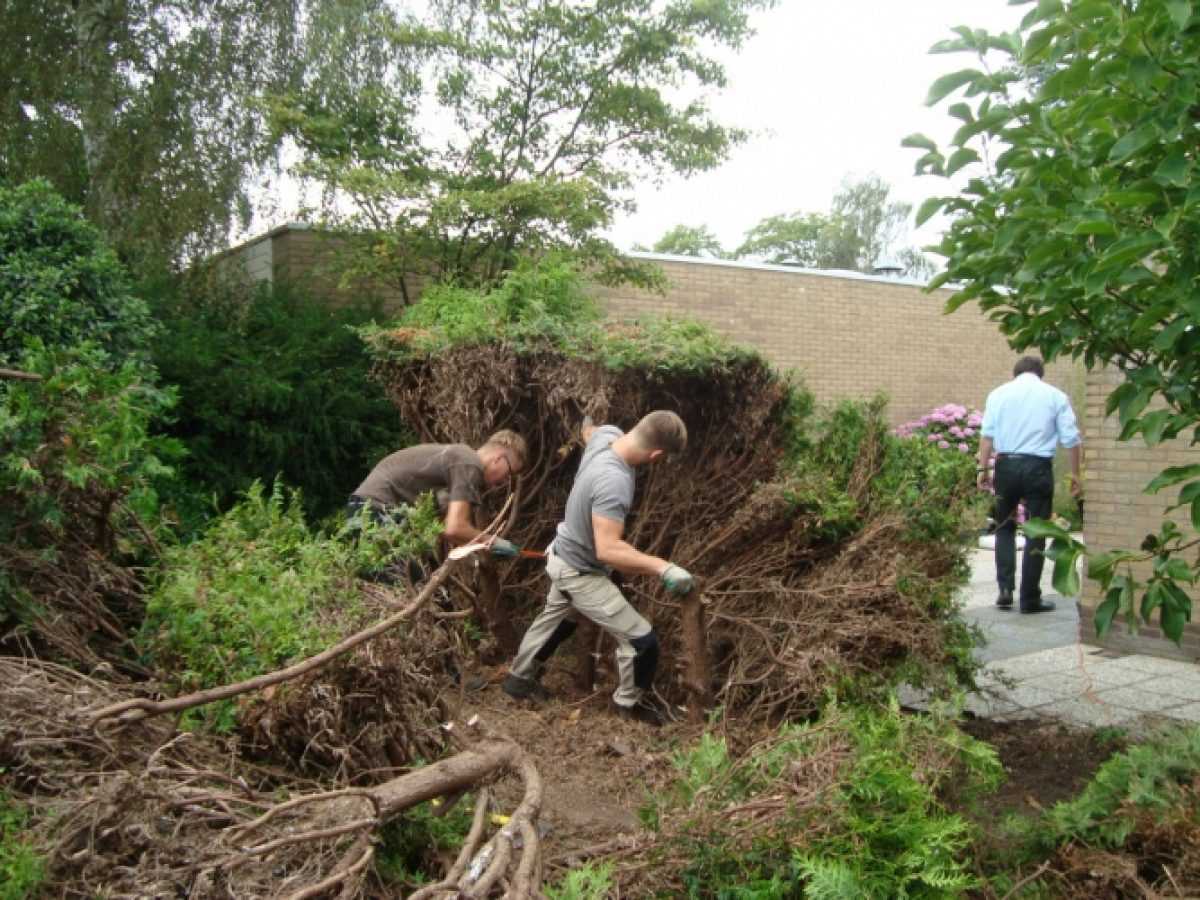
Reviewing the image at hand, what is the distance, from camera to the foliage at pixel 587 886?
2621 millimetres

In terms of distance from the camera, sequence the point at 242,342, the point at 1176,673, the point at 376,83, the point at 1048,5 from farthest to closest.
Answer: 1. the point at 376,83
2. the point at 242,342
3. the point at 1176,673
4. the point at 1048,5

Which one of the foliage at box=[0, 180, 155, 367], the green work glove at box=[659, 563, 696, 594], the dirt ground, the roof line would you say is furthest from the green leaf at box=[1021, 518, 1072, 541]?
the roof line

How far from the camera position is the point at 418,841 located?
3.04 metres

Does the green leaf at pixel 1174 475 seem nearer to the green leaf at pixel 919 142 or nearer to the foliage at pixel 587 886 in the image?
the green leaf at pixel 919 142

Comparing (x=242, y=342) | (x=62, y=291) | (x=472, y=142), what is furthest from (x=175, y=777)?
(x=472, y=142)

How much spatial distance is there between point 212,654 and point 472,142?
7063 mm

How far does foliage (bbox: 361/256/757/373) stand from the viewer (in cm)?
529

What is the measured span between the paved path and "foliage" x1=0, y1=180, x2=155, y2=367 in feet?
15.7

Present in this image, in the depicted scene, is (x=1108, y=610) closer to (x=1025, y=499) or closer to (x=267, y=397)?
(x=1025, y=499)

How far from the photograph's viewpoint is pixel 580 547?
190 inches

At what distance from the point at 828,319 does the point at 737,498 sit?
1208cm

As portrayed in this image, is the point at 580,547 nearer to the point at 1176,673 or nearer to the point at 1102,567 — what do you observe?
the point at 1102,567

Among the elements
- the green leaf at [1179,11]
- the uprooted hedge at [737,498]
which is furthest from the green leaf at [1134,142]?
the uprooted hedge at [737,498]

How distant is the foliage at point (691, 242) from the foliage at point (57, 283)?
157 feet
